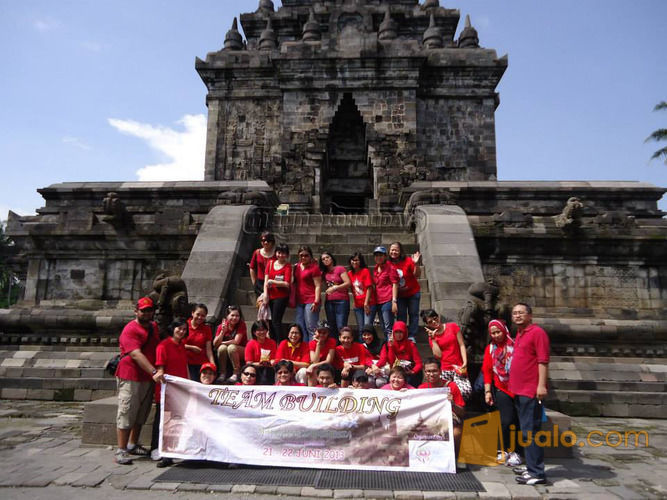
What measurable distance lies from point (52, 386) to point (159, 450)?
4.60 m

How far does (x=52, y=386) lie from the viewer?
8.20 metres

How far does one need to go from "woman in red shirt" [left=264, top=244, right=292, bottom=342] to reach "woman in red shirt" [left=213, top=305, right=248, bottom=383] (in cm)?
80

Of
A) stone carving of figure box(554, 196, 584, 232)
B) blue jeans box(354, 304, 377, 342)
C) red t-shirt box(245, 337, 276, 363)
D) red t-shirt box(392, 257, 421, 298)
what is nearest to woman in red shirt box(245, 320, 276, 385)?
red t-shirt box(245, 337, 276, 363)

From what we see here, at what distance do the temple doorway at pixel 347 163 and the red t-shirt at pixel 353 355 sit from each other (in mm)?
15427

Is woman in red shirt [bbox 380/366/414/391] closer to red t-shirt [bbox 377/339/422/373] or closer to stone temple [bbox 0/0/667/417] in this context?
red t-shirt [bbox 377/339/422/373]

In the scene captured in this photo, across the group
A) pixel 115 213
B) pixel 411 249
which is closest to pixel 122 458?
pixel 115 213

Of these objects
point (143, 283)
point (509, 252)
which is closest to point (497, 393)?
point (509, 252)

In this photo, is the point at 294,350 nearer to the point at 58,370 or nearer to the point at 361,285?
the point at 361,285

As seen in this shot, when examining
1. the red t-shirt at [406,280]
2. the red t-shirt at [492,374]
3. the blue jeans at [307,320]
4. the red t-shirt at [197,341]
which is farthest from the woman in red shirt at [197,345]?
the red t-shirt at [492,374]

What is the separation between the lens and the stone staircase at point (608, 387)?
741 cm

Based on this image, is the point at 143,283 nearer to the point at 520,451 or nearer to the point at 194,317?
the point at 194,317

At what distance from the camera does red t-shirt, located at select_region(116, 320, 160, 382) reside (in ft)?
16.4

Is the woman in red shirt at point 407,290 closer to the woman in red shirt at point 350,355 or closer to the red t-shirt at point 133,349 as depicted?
the woman in red shirt at point 350,355

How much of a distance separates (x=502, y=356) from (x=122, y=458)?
156 inches
